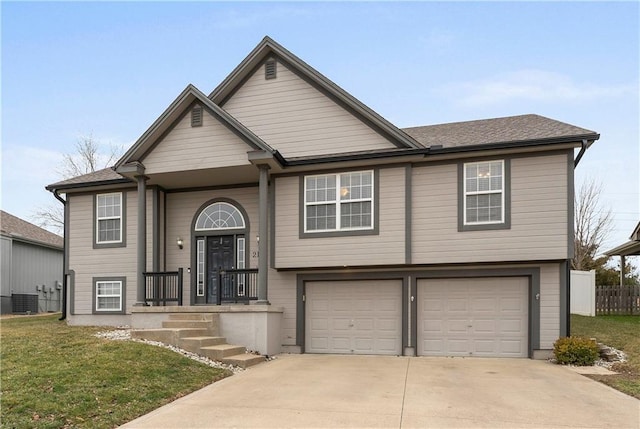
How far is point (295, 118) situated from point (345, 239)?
3434 millimetres

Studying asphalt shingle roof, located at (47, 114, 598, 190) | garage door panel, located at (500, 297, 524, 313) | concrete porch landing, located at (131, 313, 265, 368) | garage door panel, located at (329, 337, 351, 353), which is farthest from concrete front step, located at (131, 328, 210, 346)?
garage door panel, located at (500, 297, 524, 313)

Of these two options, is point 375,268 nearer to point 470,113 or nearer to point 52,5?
point 52,5

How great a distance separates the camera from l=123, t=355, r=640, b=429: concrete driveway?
5691mm

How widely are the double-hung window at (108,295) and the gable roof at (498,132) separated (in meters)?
9.19

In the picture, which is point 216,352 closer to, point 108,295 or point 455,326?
point 455,326

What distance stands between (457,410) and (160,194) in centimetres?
992

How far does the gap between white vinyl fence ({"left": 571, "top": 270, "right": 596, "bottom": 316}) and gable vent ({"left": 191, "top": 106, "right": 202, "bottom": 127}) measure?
13.8 meters

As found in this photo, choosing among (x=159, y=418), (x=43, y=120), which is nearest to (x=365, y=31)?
(x=159, y=418)

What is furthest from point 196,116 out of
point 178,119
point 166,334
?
point 166,334

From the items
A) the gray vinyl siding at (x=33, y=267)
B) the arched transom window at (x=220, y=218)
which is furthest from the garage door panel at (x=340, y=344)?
the gray vinyl siding at (x=33, y=267)

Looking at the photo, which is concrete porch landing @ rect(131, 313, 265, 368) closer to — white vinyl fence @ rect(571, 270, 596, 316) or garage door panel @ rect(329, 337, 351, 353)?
garage door panel @ rect(329, 337, 351, 353)

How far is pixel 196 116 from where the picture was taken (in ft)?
38.4

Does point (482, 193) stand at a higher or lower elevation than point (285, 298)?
higher

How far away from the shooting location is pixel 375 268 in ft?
38.0
